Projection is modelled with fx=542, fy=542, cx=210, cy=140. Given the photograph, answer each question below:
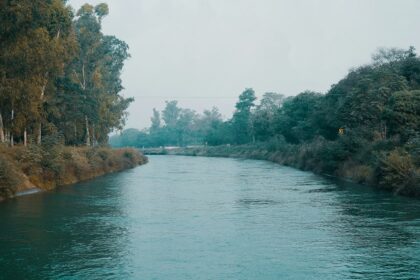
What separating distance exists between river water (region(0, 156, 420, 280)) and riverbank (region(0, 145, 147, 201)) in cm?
139

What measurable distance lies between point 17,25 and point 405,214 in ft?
83.6

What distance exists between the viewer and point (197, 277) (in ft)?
48.1

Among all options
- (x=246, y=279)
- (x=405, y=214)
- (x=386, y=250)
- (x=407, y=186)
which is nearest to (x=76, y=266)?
(x=246, y=279)

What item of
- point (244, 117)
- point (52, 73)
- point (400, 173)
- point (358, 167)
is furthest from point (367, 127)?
point (244, 117)

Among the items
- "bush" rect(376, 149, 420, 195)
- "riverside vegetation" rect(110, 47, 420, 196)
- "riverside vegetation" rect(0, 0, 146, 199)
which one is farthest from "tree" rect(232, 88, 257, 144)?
"bush" rect(376, 149, 420, 195)

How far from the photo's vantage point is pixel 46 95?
45.6 m

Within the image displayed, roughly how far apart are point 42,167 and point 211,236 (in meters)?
21.1

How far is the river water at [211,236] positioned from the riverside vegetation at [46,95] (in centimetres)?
467

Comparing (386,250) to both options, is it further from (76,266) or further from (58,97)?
(58,97)

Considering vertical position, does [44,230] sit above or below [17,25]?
below

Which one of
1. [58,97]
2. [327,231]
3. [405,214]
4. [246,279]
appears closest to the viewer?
[246,279]

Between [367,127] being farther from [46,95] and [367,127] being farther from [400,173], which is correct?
[46,95]

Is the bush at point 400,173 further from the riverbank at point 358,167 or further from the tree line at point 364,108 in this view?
the tree line at point 364,108

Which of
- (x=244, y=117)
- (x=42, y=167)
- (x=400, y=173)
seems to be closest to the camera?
(x=400, y=173)
